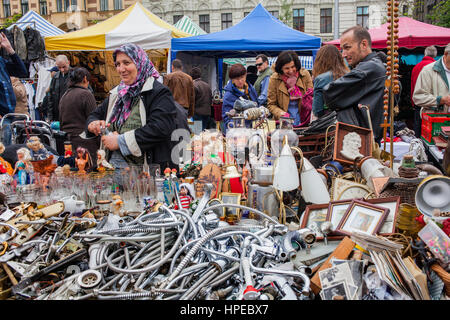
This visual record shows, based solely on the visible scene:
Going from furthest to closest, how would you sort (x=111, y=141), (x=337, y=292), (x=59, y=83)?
(x=59, y=83), (x=111, y=141), (x=337, y=292)

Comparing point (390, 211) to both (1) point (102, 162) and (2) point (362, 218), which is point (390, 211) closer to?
(2) point (362, 218)

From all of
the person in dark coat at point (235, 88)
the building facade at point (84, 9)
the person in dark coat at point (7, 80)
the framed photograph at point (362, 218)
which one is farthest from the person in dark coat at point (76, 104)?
the building facade at point (84, 9)

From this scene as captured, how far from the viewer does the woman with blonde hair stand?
331cm

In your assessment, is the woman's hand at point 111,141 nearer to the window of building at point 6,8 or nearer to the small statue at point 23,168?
the small statue at point 23,168

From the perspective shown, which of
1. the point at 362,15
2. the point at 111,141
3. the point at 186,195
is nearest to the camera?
the point at 186,195

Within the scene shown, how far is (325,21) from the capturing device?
2853 centimetres

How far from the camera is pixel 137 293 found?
1.41 meters

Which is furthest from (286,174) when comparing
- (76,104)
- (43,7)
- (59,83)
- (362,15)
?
(43,7)

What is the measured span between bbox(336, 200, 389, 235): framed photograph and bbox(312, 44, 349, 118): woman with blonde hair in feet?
5.47

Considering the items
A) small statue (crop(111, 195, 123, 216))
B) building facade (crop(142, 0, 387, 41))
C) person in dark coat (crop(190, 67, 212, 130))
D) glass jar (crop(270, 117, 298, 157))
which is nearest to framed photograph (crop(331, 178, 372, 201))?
glass jar (crop(270, 117, 298, 157))

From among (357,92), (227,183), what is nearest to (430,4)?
(357,92)

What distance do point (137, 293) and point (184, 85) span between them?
4.88 meters

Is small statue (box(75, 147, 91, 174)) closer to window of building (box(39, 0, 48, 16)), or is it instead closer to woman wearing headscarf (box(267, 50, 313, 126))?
woman wearing headscarf (box(267, 50, 313, 126))

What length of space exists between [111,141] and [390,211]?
1.74m
